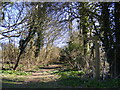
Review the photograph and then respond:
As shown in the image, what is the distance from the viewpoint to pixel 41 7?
7625mm

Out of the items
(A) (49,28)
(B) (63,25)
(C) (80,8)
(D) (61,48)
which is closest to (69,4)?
(C) (80,8)

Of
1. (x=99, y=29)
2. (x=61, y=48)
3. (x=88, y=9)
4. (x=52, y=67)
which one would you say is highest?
(x=88, y=9)

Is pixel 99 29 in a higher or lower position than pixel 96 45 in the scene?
higher

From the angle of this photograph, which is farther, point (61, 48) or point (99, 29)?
point (61, 48)

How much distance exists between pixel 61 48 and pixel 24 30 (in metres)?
2.51

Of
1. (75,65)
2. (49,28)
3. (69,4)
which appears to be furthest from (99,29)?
(75,65)

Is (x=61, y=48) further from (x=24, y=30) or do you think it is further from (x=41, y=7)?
(x=41, y=7)

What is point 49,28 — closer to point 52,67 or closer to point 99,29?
point 99,29

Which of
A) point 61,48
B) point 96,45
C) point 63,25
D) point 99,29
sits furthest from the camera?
point 61,48

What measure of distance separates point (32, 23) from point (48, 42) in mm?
1715

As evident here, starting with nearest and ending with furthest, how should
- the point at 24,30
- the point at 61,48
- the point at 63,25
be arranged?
the point at 63,25
the point at 24,30
the point at 61,48

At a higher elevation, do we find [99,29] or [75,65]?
[99,29]

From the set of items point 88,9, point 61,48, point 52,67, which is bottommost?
point 52,67

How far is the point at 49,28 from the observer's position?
852 cm
